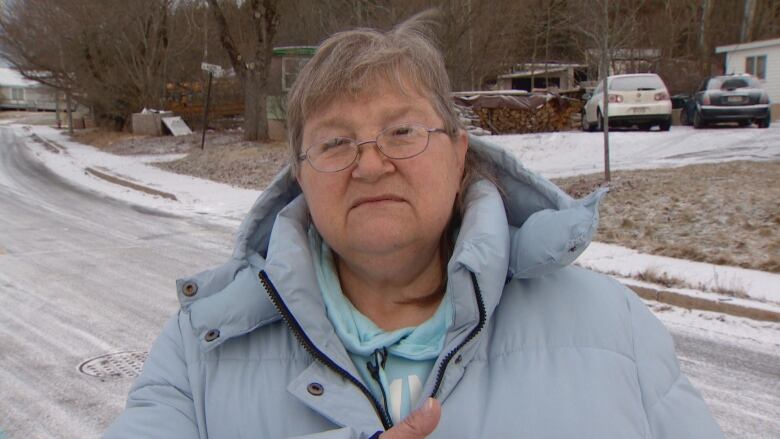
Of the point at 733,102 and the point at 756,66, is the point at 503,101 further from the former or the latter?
the point at 756,66

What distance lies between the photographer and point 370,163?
1.88 meters

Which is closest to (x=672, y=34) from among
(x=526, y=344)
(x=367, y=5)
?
(x=367, y=5)

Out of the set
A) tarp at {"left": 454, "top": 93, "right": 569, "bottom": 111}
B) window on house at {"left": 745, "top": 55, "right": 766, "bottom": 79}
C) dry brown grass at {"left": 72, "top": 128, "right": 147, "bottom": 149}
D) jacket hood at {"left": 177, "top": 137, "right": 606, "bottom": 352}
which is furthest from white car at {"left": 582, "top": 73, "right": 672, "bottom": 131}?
dry brown grass at {"left": 72, "top": 128, "right": 147, "bottom": 149}

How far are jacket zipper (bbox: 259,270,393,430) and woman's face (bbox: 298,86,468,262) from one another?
23 cm

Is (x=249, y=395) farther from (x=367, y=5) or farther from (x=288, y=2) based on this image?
(x=288, y=2)

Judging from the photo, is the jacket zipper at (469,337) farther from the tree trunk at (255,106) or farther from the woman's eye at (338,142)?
the tree trunk at (255,106)

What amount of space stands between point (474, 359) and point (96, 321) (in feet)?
17.0

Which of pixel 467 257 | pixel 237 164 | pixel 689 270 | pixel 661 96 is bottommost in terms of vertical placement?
pixel 689 270

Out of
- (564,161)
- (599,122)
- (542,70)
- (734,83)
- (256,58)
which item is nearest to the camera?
(564,161)

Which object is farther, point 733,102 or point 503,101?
point 503,101

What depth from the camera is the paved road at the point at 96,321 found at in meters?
4.34

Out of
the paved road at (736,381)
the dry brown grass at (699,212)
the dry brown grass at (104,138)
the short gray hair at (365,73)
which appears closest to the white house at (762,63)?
the dry brown grass at (699,212)

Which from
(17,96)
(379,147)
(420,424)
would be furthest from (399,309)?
(17,96)

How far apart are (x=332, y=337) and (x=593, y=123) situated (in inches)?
805
